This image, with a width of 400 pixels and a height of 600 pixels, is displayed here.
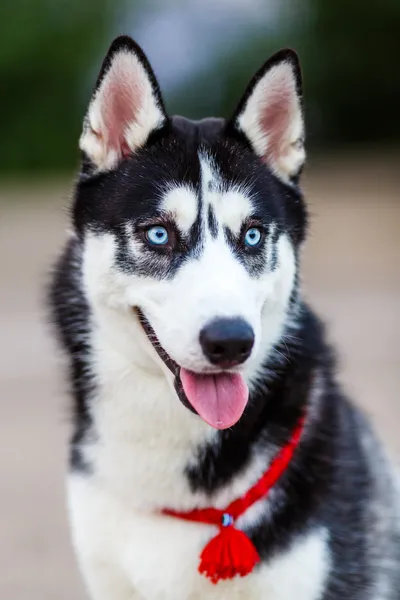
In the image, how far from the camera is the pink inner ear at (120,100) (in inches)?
109

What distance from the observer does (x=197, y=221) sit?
2680 millimetres

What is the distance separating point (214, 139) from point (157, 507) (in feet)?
3.76

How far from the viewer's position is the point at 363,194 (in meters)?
16.1

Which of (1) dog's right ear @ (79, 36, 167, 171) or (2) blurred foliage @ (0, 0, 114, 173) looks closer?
(1) dog's right ear @ (79, 36, 167, 171)

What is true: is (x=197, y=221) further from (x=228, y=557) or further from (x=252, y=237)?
(x=228, y=557)

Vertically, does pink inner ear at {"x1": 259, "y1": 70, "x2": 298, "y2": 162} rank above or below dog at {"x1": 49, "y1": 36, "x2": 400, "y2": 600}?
above

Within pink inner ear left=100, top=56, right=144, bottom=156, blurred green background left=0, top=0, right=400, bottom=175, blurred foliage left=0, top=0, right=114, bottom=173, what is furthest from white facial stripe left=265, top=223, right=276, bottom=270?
blurred foliage left=0, top=0, right=114, bottom=173

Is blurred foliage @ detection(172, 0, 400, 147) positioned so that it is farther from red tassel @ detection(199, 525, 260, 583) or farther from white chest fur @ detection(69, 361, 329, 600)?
red tassel @ detection(199, 525, 260, 583)

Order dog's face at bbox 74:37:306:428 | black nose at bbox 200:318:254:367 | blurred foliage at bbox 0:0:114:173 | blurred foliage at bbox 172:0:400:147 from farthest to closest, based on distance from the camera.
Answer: blurred foliage at bbox 172:0:400:147, blurred foliage at bbox 0:0:114:173, dog's face at bbox 74:37:306:428, black nose at bbox 200:318:254:367

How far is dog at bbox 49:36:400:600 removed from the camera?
269cm

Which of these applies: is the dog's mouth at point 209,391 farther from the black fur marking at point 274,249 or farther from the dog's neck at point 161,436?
the black fur marking at point 274,249

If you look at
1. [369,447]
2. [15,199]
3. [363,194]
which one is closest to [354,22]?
[363,194]

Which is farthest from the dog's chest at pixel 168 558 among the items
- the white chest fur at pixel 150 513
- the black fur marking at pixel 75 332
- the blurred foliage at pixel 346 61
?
the blurred foliage at pixel 346 61

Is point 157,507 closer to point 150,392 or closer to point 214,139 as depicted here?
point 150,392
